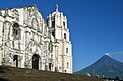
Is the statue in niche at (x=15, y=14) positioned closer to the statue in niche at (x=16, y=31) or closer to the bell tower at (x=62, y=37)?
the statue in niche at (x=16, y=31)

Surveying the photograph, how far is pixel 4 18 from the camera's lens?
4669cm

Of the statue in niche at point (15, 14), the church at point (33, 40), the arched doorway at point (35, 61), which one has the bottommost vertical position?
the arched doorway at point (35, 61)

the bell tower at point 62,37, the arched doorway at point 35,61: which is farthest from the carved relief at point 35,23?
the bell tower at point 62,37

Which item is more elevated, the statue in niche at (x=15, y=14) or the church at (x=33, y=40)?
the statue in niche at (x=15, y=14)

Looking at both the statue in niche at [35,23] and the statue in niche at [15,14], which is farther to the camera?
the statue in niche at [35,23]

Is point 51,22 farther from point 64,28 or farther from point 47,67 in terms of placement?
point 47,67

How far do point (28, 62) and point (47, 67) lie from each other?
679 centimetres

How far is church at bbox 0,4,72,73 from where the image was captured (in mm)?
46822

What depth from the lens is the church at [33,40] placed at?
46822 mm

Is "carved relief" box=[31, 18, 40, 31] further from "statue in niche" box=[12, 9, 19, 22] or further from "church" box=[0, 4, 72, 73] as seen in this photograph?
"statue in niche" box=[12, 9, 19, 22]

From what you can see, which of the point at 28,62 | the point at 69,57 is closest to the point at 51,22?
the point at 69,57

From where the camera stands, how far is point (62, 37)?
2542 inches

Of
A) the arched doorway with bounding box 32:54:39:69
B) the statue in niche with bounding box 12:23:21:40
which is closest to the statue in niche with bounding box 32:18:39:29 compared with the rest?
the statue in niche with bounding box 12:23:21:40

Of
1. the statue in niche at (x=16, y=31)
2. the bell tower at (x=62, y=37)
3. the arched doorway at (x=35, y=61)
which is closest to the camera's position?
the statue in niche at (x=16, y=31)
